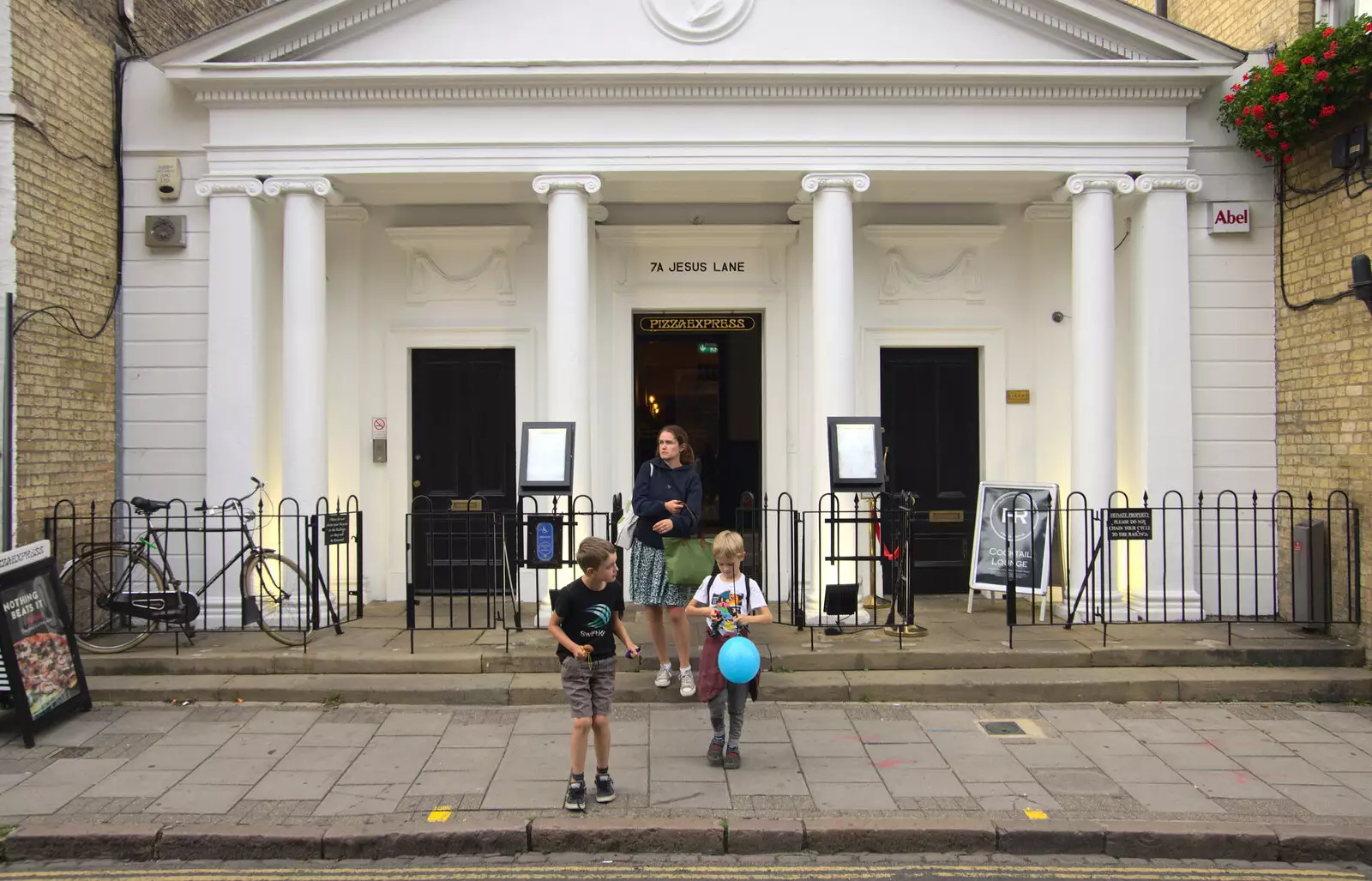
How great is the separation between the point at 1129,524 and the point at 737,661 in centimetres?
422

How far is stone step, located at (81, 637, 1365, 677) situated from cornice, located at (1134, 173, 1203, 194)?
3.99 metres

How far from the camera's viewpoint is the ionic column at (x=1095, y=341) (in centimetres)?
770

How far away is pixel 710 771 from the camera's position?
503 centimetres

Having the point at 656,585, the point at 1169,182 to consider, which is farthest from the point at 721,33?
the point at 656,585

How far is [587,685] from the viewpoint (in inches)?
176

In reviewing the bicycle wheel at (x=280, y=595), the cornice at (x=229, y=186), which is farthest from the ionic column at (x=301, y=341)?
the bicycle wheel at (x=280, y=595)

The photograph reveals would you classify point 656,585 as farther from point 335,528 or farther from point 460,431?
point 460,431

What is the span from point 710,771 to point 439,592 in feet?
15.9

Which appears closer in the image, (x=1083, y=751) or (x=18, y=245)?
(x=1083, y=751)

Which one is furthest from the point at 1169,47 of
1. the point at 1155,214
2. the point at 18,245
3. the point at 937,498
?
the point at 18,245

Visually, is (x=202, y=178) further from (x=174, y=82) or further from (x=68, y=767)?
(x=68, y=767)

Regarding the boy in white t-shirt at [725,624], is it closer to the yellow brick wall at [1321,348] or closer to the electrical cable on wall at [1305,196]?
the yellow brick wall at [1321,348]

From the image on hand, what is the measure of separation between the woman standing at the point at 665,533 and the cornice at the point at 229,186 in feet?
14.9

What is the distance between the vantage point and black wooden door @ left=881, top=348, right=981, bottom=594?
9227 millimetres
